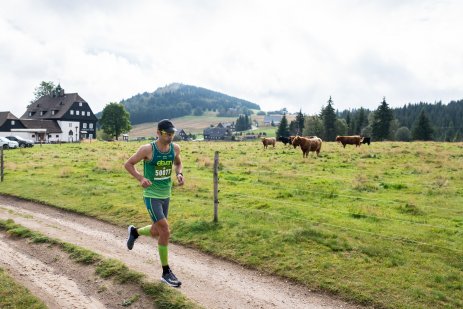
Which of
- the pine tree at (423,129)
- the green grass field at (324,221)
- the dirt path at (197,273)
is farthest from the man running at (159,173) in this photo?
the pine tree at (423,129)

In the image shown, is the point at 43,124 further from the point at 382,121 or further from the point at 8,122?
the point at 382,121

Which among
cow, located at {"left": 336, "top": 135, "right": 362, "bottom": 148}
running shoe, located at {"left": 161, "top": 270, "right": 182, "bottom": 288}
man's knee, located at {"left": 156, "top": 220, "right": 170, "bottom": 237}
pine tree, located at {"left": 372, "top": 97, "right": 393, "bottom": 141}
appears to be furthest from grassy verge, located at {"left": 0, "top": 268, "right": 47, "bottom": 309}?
pine tree, located at {"left": 372, "top": 97, "right": 393, "bottom": 141}

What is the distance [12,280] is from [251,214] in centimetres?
693

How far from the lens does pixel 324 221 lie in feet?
36.4

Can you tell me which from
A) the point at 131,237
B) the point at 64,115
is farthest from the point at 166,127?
the point at 64,115

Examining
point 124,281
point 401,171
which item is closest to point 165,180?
point 124,281

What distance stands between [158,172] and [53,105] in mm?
93758

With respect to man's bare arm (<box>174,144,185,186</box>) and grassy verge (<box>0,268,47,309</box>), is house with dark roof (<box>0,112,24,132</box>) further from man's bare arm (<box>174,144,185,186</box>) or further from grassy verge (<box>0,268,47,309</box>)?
man's bare arm (<box>174,144,185,186</box>)

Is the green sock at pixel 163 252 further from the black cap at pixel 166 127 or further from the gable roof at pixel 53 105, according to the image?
the gable roof at pixel 53 105

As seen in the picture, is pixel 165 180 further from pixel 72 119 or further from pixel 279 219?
pixel 72 119

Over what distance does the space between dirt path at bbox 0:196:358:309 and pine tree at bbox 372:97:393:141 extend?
73171 mm

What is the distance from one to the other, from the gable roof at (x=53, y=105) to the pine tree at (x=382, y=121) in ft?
229

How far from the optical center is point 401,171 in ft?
71.2

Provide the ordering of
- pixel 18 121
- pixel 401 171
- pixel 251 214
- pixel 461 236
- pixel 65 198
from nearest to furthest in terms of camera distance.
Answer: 1. pixel 461 236
2. pixel 251 214
3. pixel 65 198
4. pixel 401 171
5. pixel 18 121
